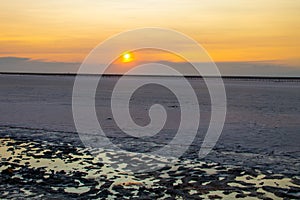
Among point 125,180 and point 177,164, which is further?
point 177,164

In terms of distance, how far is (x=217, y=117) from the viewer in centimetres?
2948

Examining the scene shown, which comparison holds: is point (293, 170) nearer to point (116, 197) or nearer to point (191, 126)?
point (116, 197)

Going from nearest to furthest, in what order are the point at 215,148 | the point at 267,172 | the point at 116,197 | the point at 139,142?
the point at 116,197, the point at 267,172, the point at 215,148, the point at 139,142

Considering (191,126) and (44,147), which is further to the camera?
(191,126)

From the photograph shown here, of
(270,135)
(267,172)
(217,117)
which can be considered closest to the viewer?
(267,172)

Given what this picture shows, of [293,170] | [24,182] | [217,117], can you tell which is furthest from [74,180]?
[217,117]

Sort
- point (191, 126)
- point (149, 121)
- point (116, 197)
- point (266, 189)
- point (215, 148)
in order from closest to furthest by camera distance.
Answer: point (116, 197), point (266, 189), point (215, 148), point (191, 126), point (149, 121)

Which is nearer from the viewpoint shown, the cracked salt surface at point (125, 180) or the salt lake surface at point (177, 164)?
the cracked salt surface at point (125, 180)

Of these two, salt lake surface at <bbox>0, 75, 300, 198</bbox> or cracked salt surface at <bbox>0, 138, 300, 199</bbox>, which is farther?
salt lake surface at <bbox>0, 75, 300, 198</bbox>

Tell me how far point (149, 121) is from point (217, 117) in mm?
6097

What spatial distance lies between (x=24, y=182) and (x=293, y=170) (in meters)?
9.17

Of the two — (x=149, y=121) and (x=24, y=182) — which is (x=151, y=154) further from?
(x=149, y=121)

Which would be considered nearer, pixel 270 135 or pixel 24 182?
pixel 24 182

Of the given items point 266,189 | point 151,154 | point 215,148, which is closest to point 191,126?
point 215,148
